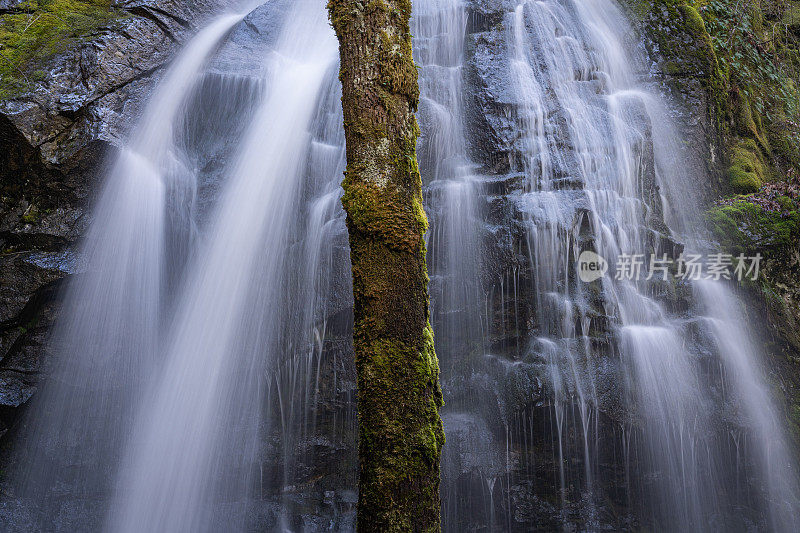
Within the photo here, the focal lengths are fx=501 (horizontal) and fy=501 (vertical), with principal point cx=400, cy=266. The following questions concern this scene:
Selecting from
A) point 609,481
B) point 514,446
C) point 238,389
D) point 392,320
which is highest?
point 392,320

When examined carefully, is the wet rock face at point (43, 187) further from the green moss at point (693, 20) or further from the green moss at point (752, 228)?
the green moss at point (693, 20)

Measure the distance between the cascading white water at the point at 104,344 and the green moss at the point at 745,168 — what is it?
7.91m

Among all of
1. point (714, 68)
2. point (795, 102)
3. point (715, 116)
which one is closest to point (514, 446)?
point (715, 116)

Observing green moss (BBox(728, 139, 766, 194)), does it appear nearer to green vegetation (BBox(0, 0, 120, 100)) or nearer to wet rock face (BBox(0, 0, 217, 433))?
wet rock face (BBox(0, 0, 217, 433))

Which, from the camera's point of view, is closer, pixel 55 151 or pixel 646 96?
pixel 55 151

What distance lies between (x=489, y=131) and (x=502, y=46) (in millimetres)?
1831

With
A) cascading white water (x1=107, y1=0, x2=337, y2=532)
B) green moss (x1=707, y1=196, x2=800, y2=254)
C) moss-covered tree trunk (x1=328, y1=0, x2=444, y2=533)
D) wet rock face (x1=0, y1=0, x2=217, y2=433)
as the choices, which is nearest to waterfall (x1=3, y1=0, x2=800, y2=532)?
cascading white water (x1=107, y1=0, x2=337, y2=532)

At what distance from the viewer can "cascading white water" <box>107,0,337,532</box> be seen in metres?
5.30

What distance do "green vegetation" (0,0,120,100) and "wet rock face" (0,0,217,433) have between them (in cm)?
20

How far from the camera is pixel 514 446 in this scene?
5.27 metres

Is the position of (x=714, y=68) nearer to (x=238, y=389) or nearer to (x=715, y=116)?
(x=715, y=116)

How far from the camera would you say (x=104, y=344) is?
20.1 ft

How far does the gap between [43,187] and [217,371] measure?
10.7 feet

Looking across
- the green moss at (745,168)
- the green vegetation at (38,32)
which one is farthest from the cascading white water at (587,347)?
the green vegetation at (38,32)
